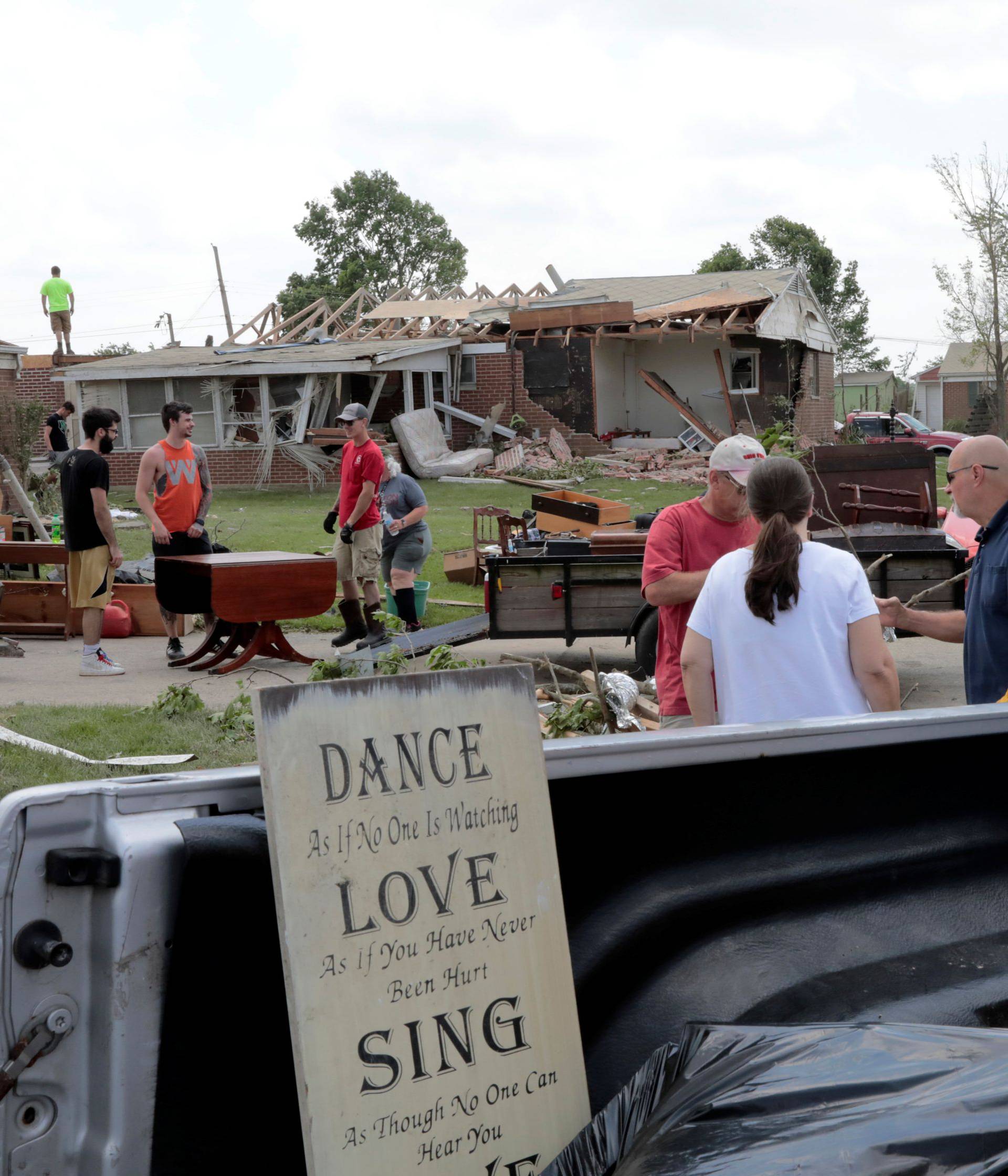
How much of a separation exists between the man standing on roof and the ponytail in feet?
89.8

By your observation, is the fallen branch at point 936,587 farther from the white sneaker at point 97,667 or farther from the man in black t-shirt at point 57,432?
the man in black t-shirt at point 57,432

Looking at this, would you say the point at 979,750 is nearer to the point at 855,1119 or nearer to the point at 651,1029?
the point at 651,1029

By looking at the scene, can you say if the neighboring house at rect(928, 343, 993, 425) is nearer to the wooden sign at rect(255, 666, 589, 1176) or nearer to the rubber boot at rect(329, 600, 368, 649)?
the rubber boot at rect(329, 600, 368, 649)

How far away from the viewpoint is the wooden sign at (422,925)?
5.24ft

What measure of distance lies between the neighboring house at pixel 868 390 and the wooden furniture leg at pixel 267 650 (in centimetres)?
5411

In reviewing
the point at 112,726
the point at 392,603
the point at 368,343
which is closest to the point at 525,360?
the point at 368,343

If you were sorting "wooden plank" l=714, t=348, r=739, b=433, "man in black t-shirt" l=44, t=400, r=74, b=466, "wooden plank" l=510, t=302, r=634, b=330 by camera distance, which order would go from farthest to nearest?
"wooden plank" l=714, t=348, r=739, b=433
"wooden plank" l=510, t=302, r=634, b=330
"man in black t-shirt" l=44, t=400, r=74, b=466

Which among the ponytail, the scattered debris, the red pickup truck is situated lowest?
the scattered debris

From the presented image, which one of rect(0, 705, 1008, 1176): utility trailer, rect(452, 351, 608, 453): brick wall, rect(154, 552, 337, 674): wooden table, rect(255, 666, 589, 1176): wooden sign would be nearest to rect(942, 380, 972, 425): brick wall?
rect(452, 351, 608, 453): brick wall

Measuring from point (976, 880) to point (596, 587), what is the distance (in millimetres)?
5754

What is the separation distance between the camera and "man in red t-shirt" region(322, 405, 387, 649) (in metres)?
9.30

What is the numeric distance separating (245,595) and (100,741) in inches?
85.4

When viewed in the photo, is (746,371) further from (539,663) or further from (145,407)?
(539,663)

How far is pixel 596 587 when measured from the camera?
8.30 metres
